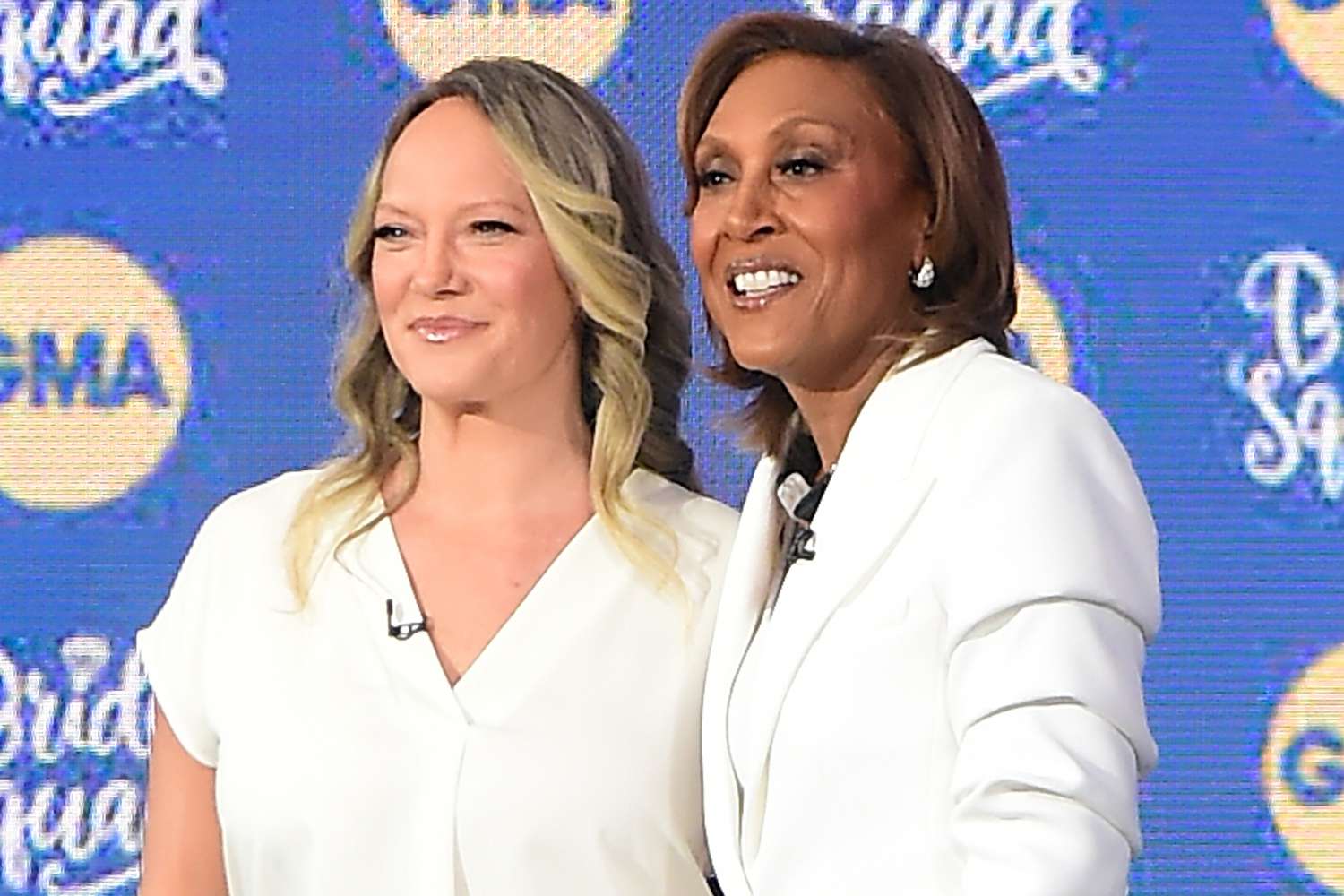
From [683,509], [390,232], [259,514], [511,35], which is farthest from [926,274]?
[511,35]

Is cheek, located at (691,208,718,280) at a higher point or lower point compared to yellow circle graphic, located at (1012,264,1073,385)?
higher

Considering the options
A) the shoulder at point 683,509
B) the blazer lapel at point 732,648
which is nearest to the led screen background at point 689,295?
the shoulder at point 683,509

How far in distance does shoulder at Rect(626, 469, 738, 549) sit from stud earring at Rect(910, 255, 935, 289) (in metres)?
0.40

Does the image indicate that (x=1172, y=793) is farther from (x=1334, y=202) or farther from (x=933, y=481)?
(x=933, y=481)

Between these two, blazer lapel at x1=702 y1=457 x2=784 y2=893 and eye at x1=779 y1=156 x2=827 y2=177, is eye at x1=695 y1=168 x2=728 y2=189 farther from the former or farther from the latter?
blazer lapel at x1=702 y1=457 x2=784 y2=893

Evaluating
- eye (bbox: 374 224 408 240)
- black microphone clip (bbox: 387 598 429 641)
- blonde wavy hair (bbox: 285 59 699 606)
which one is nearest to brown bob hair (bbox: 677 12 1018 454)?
blonde wavy hair (bbox: 285 59 699 606)

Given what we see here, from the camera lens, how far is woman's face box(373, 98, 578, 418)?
6.31ft

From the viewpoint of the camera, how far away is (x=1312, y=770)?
Result: 2322mm

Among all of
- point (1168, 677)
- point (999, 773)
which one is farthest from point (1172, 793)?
point (999, 773)

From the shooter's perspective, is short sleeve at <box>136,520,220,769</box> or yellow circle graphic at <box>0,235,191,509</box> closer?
short sleeve at <box>136,520,220,769</box>

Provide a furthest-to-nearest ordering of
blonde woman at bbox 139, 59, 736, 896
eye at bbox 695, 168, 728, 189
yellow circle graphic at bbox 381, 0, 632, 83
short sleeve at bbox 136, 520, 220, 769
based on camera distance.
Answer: yellow circle graphic at bbox 381, 0, 632, 83
short sleeve at bbox 136, 520, 220, 769
blonde woman at bbox 139, 59, 736, 896
eye at bbox 695, 168, 728, 189

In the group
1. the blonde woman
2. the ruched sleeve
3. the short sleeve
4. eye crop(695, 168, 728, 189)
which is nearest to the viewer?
the ruched sleeve

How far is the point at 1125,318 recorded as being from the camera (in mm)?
2371

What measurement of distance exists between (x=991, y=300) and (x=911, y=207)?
9 centimetres
